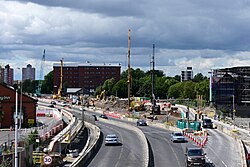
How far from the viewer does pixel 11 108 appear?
8906 cm

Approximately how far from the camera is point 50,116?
123 m

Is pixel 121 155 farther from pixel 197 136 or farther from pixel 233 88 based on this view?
pixel 233 88

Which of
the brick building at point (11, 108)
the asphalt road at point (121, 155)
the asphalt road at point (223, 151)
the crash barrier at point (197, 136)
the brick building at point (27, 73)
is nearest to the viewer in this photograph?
the asphalt road at point (223, 151)

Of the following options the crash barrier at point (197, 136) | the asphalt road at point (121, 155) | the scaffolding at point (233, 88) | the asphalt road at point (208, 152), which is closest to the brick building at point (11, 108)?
the asphalt road at point (121, 155)

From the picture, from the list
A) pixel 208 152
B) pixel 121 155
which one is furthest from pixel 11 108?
pixel 208 152

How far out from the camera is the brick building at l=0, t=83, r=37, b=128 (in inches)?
3425

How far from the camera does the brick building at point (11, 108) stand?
87.0m

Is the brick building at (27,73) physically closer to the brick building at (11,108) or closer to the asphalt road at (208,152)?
the asphalt road at (208,152)

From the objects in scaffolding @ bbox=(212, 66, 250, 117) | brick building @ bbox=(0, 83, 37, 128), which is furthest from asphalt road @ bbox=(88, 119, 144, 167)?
scaffolding @ bbox=(212, 66, 250, 117)

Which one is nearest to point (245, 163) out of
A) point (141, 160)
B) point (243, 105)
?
point (141, 160)

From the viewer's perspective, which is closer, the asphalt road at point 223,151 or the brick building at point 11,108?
the asphalt road at point 223,151

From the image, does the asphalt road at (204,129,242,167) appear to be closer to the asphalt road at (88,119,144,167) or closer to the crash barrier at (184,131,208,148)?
the crash barrier at (184,131,208,148)

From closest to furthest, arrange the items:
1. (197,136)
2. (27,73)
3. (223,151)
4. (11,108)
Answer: (223,151)
(27,73)
(197,136)
(11,108)

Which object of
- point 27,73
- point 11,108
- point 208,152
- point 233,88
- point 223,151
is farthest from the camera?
point 233,88
